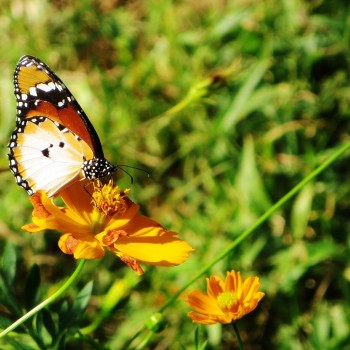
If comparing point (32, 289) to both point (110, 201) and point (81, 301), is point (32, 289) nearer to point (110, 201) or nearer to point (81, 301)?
point (81, 301)

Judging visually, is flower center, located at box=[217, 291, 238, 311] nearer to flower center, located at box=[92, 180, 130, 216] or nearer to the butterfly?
flower center, located at box=[92, 180, 130, 216]

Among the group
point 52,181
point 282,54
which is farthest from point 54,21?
point 52,181

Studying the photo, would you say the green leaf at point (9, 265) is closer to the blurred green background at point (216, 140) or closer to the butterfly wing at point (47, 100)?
the butterfly wing at point (47, 100)

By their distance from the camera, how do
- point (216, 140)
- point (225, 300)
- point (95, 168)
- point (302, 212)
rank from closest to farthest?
point (225, 300) < point (95, 168) < point (302, 212) < point (216, 140)

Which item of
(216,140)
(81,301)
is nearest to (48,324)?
(81,301)

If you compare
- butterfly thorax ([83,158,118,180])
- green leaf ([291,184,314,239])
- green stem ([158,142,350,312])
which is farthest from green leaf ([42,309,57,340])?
green leaf ([291,184,314,239])

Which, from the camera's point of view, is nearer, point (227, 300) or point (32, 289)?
point (227, 300)

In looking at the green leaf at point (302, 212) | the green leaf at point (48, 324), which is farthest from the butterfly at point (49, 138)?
the green leaf at point (302, 212)
